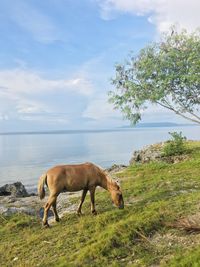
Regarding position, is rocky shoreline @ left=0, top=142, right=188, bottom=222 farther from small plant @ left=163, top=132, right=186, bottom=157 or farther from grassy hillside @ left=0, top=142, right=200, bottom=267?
small plant @ left=163, top=132, right=186, bottom=157

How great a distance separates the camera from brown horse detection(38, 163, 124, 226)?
1134 cm

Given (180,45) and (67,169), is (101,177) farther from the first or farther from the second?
(180,45)

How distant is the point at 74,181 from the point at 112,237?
341 centimetres

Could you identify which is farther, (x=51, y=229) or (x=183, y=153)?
(x=183, y=153)

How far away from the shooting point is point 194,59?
23203 millimetres

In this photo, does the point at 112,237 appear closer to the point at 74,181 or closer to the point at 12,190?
the point at 74,181

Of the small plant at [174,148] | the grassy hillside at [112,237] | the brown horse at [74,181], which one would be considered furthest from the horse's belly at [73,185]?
the small plant at [174,148]

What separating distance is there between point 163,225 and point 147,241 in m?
1.08

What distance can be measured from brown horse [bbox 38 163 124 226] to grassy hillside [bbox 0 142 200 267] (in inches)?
23.5

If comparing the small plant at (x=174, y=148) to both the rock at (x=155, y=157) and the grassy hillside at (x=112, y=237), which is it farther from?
the grassy hillside at (x=112, y=237)

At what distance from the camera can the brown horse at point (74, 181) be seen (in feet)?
37.2

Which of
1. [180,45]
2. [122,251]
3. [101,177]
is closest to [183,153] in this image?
[180,45]

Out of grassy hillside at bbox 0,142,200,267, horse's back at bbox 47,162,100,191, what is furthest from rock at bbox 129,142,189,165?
horse's back at bbox 47,162,100,191

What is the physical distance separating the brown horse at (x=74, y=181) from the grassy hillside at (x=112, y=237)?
596 millimetres
